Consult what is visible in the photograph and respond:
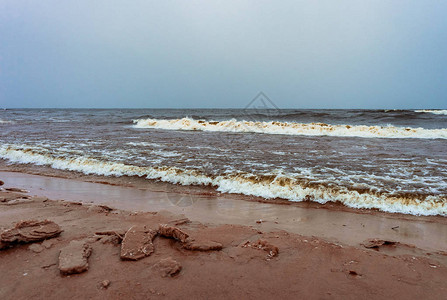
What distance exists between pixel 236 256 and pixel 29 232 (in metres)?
2.43

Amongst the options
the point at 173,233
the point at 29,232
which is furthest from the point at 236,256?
the point at 29,232

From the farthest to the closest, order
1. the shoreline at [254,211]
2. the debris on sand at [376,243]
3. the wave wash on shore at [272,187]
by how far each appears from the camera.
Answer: the wave wash on shore at [272,187] < the shoreline at [254,211] < the debris on sand at [376,243]

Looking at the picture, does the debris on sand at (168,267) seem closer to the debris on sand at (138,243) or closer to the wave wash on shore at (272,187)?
the debris on sand at (138,243)

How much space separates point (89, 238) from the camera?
304 cm

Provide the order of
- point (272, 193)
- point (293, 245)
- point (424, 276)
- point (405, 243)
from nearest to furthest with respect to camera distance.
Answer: point (424, 276) < point (293, 245) < point (405, 243) < point (272, 193)

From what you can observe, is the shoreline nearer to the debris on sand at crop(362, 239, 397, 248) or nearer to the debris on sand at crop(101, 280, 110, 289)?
the debris on sand at crop(362, 239, 397, 248)

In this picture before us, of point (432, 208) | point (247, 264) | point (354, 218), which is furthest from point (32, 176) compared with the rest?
point (432, 208)

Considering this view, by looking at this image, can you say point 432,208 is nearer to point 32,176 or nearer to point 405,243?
point 405,243

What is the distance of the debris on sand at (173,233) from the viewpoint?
9.84 ft

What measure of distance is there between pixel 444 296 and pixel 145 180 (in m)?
5.67

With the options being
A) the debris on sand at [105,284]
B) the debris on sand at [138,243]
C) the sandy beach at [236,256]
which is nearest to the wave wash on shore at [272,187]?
the sandy beach at [236,256]

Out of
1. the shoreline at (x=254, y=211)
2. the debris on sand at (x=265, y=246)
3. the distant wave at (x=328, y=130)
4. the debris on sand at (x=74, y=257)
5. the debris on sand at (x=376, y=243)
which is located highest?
the distant wave at (x=328, y=130)

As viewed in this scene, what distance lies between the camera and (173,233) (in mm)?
3072

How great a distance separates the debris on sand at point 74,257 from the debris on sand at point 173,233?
2.60 feet
